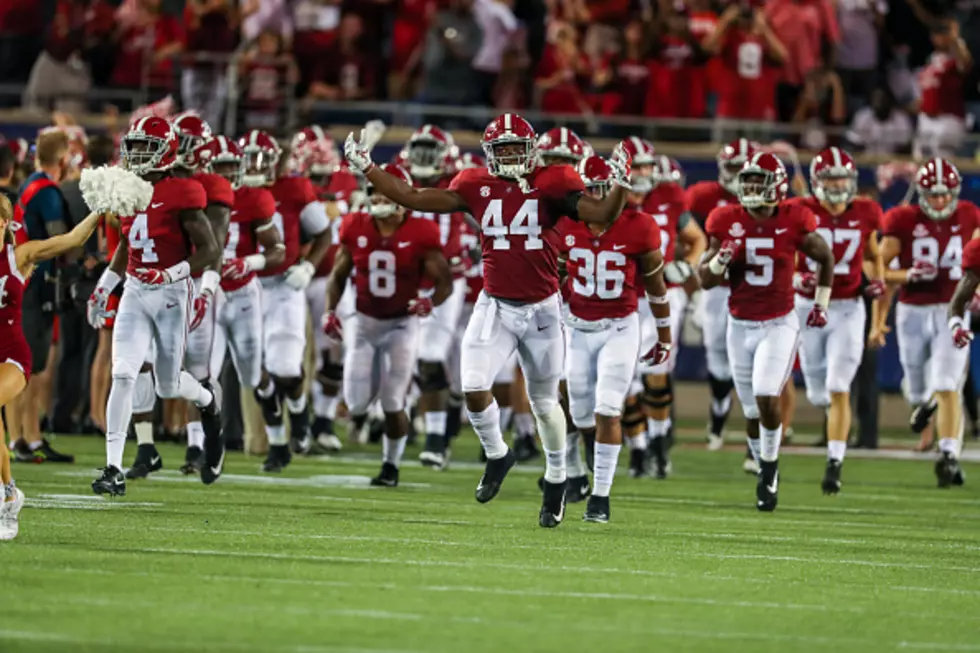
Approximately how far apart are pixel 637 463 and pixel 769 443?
1798mm

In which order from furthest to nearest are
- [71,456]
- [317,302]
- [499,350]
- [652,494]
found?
[317,302]
[71,456]
[652,494]
[499,350]

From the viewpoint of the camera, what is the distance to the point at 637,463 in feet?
39.1

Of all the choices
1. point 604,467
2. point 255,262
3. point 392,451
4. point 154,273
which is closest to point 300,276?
point 255,262

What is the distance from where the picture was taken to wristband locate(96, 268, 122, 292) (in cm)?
940

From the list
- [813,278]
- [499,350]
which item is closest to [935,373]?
[813,278]

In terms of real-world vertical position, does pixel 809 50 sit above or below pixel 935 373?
above

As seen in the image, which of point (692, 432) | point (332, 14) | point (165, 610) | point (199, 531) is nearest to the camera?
point (165, 610)

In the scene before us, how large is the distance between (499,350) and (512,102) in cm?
904

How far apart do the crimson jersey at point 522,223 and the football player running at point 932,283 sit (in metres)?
4.13

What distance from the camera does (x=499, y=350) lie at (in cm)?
852

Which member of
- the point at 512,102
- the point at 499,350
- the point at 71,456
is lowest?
the point at 71,456

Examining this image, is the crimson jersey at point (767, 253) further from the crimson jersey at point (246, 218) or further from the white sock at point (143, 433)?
the white sock at point (143, 433)

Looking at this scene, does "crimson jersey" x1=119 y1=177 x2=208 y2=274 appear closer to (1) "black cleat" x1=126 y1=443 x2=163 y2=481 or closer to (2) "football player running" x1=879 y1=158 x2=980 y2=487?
(1) "black cleat" x1=126 y1=443 x2=163 y2=481

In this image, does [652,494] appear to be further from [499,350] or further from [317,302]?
[317,302]
